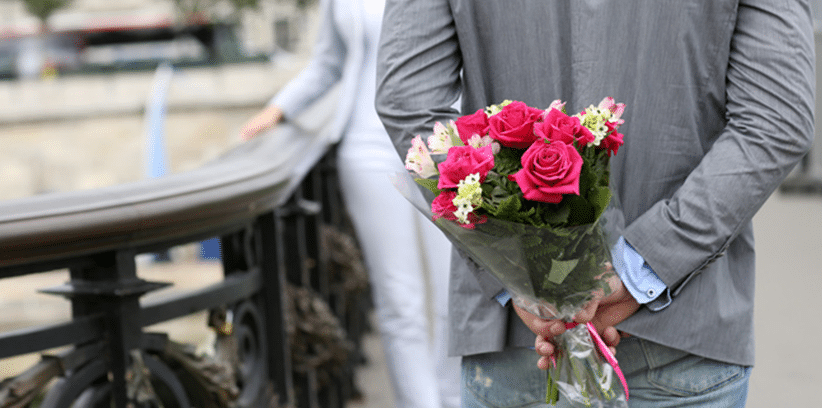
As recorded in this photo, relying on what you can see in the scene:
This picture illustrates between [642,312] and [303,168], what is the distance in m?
1.80

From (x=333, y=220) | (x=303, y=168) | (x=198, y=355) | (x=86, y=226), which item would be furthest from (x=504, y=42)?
(x=333, y=220)

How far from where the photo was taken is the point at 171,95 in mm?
27438

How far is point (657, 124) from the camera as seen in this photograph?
1.51 meters

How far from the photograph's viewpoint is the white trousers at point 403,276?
2945mm

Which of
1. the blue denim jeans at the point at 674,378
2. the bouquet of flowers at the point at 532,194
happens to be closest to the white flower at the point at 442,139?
the bouquet of flowers at the point at 532,194

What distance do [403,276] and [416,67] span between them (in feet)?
4.91

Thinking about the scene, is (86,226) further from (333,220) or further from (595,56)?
(333,220)

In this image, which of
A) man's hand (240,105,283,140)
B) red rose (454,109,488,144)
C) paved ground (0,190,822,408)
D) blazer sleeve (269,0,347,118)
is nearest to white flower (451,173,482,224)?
red rose (454,109,488,144)

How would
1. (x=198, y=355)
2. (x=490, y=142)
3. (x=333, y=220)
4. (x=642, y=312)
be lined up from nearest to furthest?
1. (x=490, y=142)
2. (x=642, y=312)
3. (x=198, y=355)
4. (x=333, y=220)

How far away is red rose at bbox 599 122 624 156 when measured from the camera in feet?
4.33

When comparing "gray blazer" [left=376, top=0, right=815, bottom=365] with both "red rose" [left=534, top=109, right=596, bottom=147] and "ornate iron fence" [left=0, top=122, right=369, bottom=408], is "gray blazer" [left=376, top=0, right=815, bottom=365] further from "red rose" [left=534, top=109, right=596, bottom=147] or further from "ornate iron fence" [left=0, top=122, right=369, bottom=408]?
"ornate iron fence" [left=0, top=122, right=369, bottom=408]

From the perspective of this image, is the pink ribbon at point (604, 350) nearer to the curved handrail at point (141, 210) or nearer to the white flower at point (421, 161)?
the white flower at point (421, 161)

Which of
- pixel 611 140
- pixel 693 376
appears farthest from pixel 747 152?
pixel 693 376

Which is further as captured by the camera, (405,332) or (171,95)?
(171,95)
